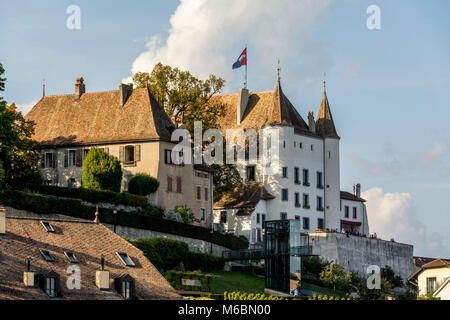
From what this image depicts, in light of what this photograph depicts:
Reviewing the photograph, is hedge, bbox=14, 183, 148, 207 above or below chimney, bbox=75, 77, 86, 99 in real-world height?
below

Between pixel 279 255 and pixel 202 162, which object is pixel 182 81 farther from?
pixel 279 255

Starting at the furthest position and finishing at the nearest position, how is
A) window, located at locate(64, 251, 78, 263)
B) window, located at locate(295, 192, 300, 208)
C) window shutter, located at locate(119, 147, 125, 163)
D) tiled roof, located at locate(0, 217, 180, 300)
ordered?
window, located at locate(295, 192, 300, 208) < window shutter, located at locate(119, 147, 125, 163) < window, located at locate(64, 251, 78, 263) < tiled roof, located at locate(0, 217, 180, 300)

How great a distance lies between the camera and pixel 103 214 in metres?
89.1

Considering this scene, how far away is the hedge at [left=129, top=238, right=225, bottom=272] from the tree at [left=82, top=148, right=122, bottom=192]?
10.2 metres

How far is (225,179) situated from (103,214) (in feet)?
85.8

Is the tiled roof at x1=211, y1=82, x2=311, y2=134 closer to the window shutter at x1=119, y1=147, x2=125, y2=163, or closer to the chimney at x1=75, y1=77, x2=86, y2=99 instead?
the chimney at x1=75, y1=77, x2=86, y2=99

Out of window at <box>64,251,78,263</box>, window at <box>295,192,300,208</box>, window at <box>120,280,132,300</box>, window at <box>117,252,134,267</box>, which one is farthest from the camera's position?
window at <box>295,192,300,208</box>

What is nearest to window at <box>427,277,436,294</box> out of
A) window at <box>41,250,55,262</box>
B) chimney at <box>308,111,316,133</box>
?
window at <box>41,250,55,262</box>

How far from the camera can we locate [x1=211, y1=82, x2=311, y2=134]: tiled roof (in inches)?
4506

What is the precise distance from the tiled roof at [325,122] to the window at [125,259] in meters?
48.1

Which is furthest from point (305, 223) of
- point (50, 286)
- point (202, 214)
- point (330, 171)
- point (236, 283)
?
point (50, 286)

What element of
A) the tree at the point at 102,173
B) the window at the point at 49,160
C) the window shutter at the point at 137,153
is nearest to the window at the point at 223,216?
the window shutter at the point at 137,153

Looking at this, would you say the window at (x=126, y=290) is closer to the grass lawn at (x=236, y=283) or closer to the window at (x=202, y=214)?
the grass lawn at (x=236, y=283)
